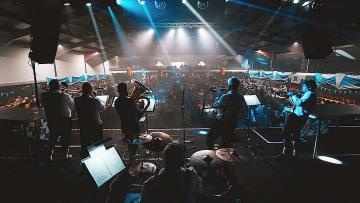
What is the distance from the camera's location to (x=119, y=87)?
14.3ft

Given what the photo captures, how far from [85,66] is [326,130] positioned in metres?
A: 22.9

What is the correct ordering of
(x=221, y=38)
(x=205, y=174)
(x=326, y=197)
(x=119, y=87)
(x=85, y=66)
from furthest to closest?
(x=85, y=66), (x=221, y=38), (x=205, y=174), (x=119, y=87), (x=326, y=197)

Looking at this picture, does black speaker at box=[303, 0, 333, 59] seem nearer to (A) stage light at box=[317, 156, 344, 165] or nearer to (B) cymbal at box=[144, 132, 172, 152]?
(A) stage light at box=[317, 156, 344, 165]

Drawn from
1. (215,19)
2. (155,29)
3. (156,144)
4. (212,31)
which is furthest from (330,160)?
(212,31)

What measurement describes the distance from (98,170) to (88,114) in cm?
206

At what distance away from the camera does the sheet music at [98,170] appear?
2736 mm

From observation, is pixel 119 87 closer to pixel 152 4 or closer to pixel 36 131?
pixel 36 131

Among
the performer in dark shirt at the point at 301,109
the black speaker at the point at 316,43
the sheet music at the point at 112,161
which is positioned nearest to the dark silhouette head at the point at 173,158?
the sheet music at the point at 112,161

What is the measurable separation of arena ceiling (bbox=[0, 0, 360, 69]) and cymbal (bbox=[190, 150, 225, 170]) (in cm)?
484

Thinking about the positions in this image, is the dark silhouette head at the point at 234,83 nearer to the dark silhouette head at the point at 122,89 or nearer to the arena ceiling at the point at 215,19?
the dark silhouette head at the point at 122,89

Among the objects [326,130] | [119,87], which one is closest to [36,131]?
[119,87]

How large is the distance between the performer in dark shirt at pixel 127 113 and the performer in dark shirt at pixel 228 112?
173cm

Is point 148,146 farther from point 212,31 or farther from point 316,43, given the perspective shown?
point 212,31

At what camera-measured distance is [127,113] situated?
4438mm
